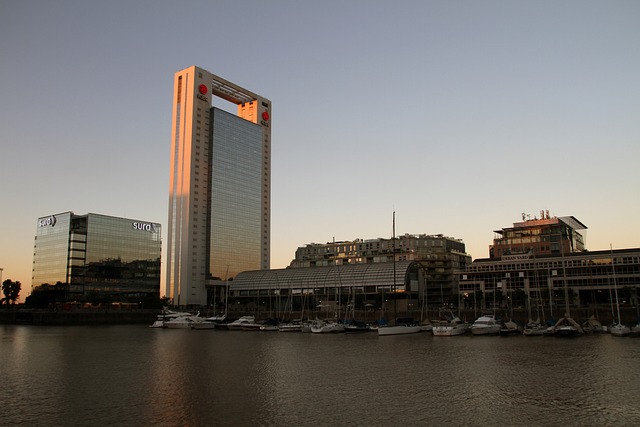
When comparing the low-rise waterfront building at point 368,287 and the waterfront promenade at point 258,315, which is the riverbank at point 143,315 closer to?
the waterfront promenade at point 258,315

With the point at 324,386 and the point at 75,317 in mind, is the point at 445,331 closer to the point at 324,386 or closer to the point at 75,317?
the point at 324,386

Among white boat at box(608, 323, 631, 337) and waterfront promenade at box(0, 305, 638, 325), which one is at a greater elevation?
waterfront promenade at box(0, 305, 638, 325)

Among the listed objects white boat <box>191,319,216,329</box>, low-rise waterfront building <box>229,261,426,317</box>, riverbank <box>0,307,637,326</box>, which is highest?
low-rise waterfront building <box>229,261,426,317</box>

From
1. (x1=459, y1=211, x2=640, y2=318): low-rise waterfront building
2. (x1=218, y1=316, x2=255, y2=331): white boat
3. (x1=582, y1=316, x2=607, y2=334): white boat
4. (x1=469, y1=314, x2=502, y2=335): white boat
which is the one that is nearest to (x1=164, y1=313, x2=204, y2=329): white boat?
(x1=218, y1=316, x2=255, y2=331): white boat

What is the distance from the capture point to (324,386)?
45531mm

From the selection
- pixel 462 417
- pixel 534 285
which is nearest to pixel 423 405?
pixel 462 417

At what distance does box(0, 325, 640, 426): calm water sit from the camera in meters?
34.1

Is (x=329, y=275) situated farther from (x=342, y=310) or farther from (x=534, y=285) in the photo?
(x=534, y=285)

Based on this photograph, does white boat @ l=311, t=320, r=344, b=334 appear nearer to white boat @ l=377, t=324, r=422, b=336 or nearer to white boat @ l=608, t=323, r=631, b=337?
white boat @ l=377, t=324, r=422, b=336

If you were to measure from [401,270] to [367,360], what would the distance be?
122897mm

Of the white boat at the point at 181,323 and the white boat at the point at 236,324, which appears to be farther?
the white boat at the point at 181,323

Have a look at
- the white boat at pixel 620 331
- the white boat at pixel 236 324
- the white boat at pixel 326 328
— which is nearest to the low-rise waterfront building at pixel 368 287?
the white boat at pixel 236 324

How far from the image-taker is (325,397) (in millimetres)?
40625

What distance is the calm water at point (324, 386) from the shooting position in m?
34.1
